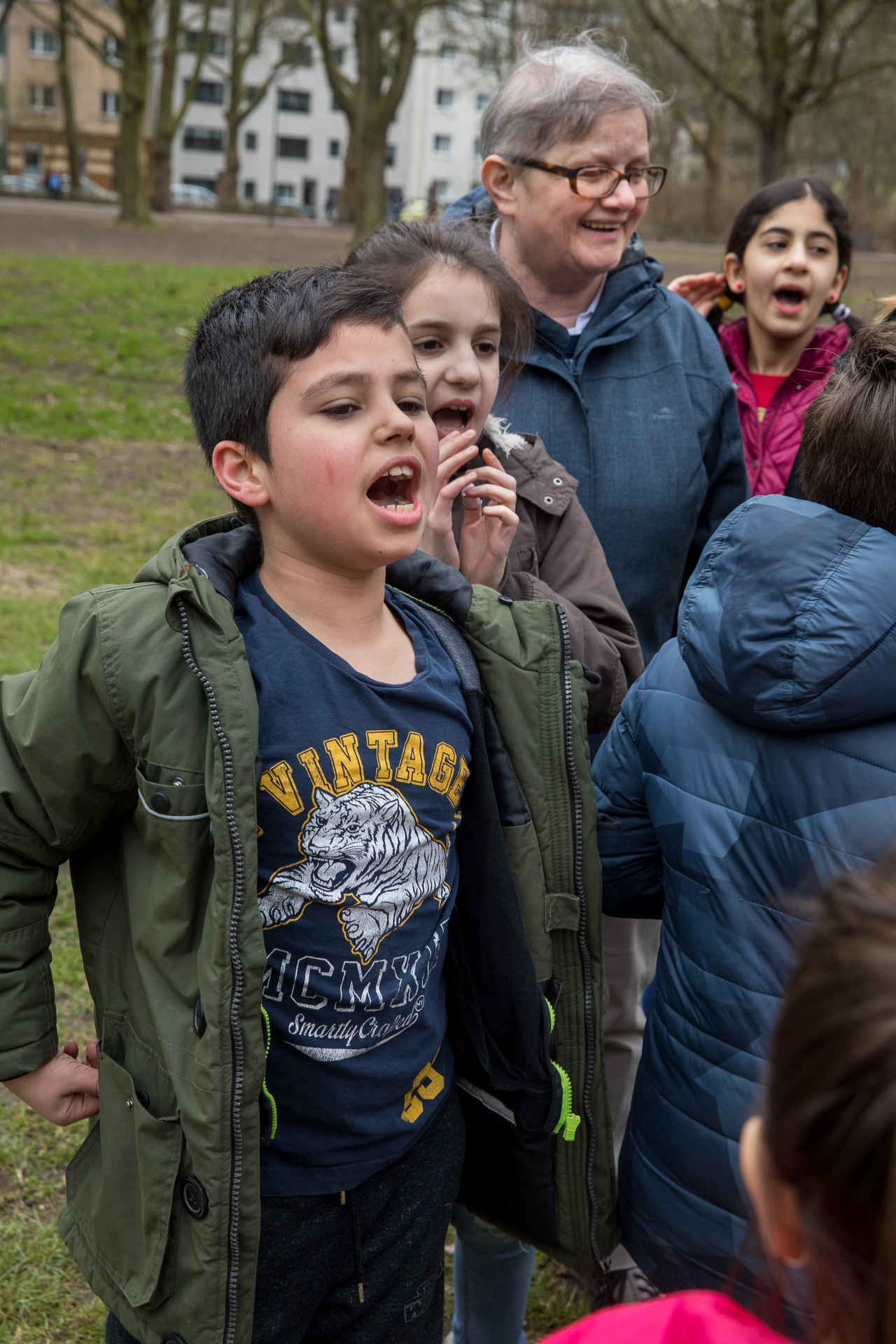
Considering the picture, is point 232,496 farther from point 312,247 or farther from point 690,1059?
point 312,247

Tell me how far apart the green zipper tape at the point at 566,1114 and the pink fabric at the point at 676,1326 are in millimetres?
1070

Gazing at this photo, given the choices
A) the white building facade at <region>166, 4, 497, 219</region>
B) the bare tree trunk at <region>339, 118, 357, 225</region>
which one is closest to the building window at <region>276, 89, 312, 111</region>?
the white building facade at <region>166, 4, 497, 219</region>

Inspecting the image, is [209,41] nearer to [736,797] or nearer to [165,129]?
[165,129]

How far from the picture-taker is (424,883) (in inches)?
71.7

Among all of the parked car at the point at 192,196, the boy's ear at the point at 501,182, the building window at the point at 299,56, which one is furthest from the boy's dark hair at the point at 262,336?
the parked car at the point at 192,196

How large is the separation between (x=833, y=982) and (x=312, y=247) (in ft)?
69.7

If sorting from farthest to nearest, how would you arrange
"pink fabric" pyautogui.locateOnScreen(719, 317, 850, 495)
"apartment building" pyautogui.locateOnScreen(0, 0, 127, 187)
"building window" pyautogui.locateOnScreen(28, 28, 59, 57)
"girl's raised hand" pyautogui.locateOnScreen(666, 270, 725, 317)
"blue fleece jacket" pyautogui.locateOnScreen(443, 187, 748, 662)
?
"building window" pyautogui.locateOnScreen(28, 28, 59, 57)
"apartment building" pyautogui.locateOnScreen(0, 0, 127, 187)
"girl's raised hand" pyautogui.locateOnScreen(666, 270, 725, 317)
"pink fabric" pyautogui.locateOnScreen(719, 317, 850, 495)
"blue fleece jacket" pyautogui.locateOnScreen(443, 187, 748, 662)

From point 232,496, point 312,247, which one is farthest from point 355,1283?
point 312,247

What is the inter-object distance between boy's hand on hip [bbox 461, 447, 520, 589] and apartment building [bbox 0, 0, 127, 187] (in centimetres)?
6074

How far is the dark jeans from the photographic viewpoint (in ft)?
5.68

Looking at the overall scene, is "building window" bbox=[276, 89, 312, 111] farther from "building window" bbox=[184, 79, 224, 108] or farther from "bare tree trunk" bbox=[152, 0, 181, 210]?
"bare tree trunk" bbox=[152, 0, 181, 210]

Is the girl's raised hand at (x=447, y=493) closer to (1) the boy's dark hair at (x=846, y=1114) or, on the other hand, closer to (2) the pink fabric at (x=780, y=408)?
(1) the boy's dark hair at (x=846, y=1114)

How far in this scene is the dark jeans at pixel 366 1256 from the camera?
68.2 inches

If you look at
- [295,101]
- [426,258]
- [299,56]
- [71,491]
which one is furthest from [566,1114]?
[295,101]
